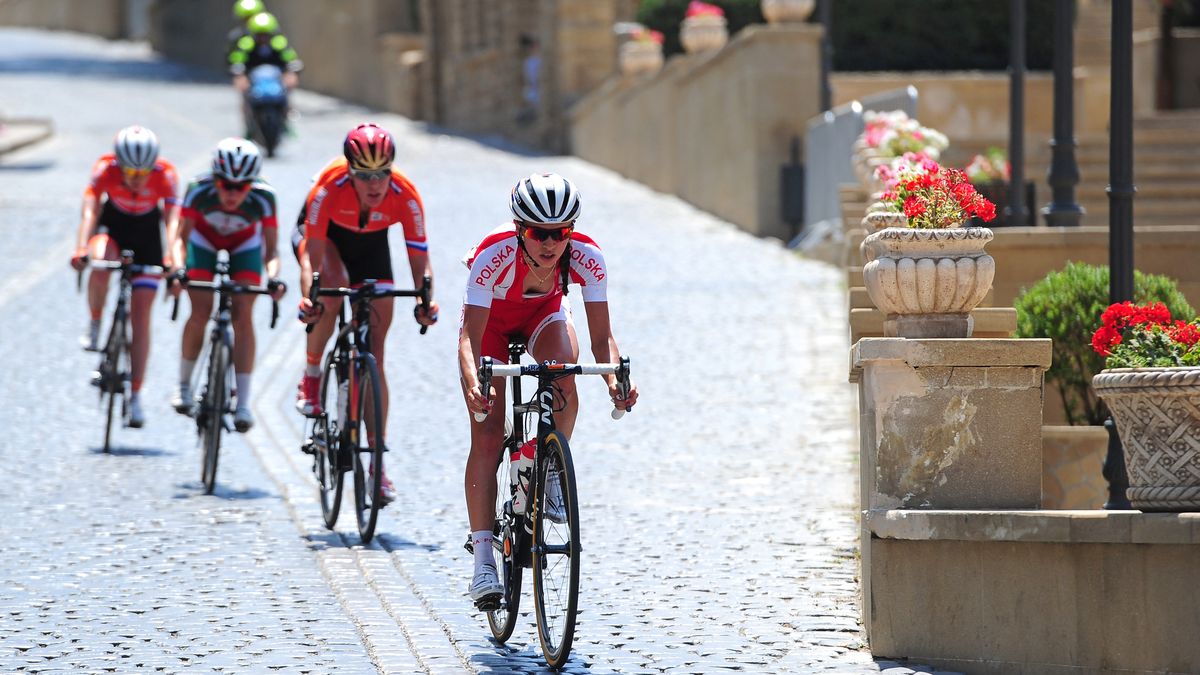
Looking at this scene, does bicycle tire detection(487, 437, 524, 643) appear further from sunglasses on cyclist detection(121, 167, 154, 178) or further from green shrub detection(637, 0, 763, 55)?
green shrub detection(637, 0, 763, 55)

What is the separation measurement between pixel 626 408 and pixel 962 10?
23529 millimetres

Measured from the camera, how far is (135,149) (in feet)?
42.0

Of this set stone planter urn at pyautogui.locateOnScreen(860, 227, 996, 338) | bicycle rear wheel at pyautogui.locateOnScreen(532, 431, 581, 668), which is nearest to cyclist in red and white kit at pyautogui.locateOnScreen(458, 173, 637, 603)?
bicycle rear wheel at pyautogui.locateOnScreen(532, 431, 581, 668)

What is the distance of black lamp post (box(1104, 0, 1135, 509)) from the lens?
32.4 feet

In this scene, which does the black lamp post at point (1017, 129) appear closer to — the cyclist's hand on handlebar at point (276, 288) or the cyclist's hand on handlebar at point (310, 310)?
the cyclist's hand on handlebar at point (276, 288)

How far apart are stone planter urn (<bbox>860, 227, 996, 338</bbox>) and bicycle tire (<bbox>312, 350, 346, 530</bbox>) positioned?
308 cm

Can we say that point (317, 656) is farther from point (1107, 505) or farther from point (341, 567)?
point (1107, 505)

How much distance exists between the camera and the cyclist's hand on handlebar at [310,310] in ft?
32.4

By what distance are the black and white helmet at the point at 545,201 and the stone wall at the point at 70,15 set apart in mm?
68593

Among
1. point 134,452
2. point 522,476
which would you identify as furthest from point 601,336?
point 134,452

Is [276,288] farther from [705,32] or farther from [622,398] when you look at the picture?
[705,32]

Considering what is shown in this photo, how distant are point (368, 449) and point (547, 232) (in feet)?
8.25

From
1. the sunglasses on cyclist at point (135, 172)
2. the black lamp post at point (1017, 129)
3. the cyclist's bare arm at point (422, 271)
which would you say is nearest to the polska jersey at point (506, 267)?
the cyclist's bare arm at point (422, 271)

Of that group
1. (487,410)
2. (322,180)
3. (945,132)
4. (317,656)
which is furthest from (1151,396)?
(945,132)
